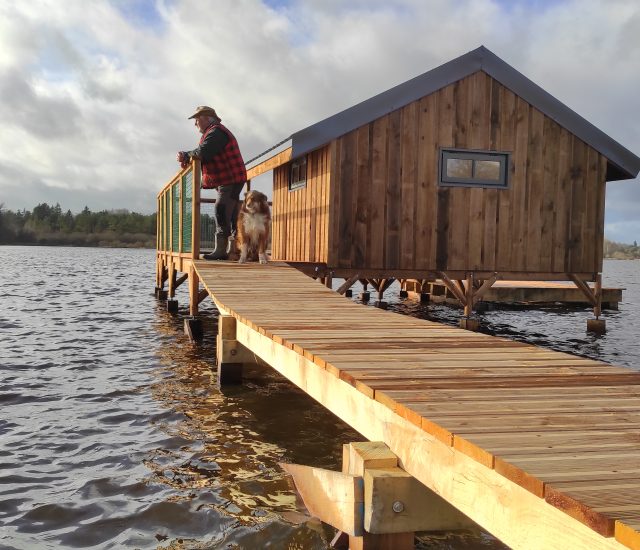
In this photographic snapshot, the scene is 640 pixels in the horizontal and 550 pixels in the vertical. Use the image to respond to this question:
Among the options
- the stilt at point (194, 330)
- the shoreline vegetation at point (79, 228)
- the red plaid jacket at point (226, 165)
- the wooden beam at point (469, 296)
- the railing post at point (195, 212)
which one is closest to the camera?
the railing post at point (195, 212)

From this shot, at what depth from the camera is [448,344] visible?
4586 mm

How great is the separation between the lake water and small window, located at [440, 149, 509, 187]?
4137mm

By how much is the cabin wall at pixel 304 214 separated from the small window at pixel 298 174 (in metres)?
0.13

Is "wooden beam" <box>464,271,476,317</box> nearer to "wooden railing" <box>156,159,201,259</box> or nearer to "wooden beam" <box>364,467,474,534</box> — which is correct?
"wooden railing" <box>156,159,201,259</box>

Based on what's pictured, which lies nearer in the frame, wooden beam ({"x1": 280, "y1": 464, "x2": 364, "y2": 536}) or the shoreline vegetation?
wooden beam ({"x1": 280, "y1": 464, "x2": 364, "y2": 536})

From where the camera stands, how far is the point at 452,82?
11.7 meters

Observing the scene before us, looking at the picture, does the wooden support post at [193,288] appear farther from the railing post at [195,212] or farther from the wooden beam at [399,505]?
the wooden beam at [399,505]

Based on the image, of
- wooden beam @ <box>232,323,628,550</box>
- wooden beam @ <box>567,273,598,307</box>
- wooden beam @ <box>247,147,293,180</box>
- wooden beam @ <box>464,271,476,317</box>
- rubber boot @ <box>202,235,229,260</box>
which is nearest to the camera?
wooden beam @ <box>232,323,628,550</box>

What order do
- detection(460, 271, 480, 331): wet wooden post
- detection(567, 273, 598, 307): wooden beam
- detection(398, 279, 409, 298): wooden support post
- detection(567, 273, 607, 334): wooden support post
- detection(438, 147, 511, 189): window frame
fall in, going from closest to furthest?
1. detection(438, 147, 511, 189): window frame
2. detection(460, 271, 480, 331): wet wooden post
3. detection(567, 273, 598, 307): wooden beam
4. detection(567, 273, 607, 334): wooden support post
5. detection(398, 279, 409, 298): wooden support post

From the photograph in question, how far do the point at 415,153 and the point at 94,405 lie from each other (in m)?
7.61

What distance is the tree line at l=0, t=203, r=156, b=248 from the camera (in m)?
113

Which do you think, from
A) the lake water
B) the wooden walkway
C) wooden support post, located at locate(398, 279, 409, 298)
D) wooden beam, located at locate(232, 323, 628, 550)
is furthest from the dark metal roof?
wooden support post, located at locate(398, 279, 409, 298)

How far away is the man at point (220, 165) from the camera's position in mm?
10195

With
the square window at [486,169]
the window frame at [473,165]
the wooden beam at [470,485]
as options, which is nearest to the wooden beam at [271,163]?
the window frame at [473,165]
